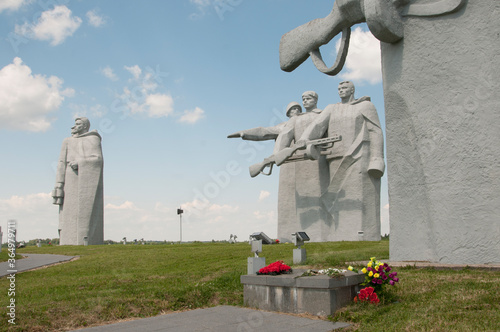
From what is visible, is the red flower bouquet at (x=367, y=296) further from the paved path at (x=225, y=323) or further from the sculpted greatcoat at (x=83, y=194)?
the sculpted greatcoat at (x=83, y=194)

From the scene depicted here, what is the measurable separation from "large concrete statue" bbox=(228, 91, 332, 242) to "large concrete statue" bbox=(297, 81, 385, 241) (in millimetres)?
1103

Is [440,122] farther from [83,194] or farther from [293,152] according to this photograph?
[83,194]

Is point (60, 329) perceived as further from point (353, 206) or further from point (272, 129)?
point (272, 129)

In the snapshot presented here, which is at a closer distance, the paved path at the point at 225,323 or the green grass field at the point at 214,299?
the green grass field at the point at 214,299

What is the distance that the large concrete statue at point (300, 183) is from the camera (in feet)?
66.0

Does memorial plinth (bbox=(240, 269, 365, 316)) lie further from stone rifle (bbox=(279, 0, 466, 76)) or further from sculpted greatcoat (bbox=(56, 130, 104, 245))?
sculpted greatcoat (bbox=(56, 130, 104, 245))

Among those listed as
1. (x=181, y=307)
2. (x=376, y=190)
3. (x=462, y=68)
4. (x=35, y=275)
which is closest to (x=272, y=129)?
(x=376, y=190)

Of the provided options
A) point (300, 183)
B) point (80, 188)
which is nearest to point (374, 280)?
point (300, 183)

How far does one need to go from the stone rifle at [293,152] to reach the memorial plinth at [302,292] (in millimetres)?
12274

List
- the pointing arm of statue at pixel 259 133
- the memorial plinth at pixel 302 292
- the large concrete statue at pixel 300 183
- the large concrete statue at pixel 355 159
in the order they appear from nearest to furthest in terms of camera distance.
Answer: the memorial plinth at pixel 302 292 → the large concrete statue at pixel 355 159 → the large concrete statue at pixel 300 183 → the pointing arm of statue at pixel 259 133

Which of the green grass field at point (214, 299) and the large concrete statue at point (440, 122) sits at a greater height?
the large concrete statue at point (440, 122)

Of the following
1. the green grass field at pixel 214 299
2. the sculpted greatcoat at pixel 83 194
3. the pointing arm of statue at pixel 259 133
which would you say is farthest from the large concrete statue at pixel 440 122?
the sculpted greatcoat at pixel 83 194

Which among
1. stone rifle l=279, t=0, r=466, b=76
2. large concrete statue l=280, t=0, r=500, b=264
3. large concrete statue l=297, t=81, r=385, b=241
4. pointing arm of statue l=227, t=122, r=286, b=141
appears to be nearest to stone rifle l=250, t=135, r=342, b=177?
large concrete statue l=297, t=81, r=385, b=241

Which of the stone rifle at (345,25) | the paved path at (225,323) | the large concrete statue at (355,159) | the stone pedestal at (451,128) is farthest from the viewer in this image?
the large concrete statue at (355,159)
